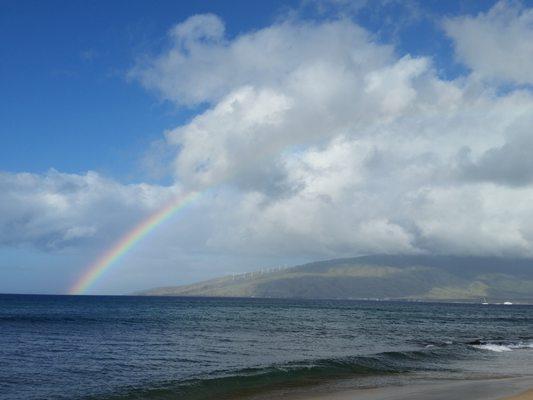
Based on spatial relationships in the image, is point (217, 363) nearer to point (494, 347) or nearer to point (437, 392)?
point (437, 392)

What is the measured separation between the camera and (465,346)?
5616 centimetres

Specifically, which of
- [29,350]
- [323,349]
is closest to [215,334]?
[323,349]

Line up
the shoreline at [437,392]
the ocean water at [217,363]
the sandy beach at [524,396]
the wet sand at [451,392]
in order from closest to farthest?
the sandy beach at [524,396]
the wet sand at [451,392]
the shoreline at [437,392]
the ocean water at [217,363]

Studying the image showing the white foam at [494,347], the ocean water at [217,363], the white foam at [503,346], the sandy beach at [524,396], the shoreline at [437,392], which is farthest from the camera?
the white foam at [503,346]

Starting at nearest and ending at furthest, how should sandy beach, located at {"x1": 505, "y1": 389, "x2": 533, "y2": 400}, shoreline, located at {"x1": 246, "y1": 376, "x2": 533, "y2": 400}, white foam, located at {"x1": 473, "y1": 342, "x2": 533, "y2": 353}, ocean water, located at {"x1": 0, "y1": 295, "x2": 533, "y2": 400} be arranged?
sandy beach, located at {"x1": 505, "y1": 389, "x2": 533, "y2": 400} < shoreline, located at {"x1": 246, "y1": 376, "x2": 533, "y2": 400} < ocean water, located at {"x1": 0, "y1": 295, "x2": 533, "y2": 400} < white foam, located at {"x1": 473, "y1": 342, "x2": 533, "y2": 353}

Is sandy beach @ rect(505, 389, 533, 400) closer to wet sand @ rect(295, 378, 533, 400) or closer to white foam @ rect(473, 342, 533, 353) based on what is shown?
wet sand @ rect(295, 378, 533, 400)

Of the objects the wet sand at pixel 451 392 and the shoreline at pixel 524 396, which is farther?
the wet sand at pixel 451 392

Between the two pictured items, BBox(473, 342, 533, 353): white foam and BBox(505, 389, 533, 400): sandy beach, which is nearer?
BBox(505, 389, 533, 400): sandy beach

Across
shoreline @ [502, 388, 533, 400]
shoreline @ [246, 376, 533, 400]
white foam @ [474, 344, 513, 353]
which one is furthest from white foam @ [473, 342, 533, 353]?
shoreline @ [502, 388, 533, 400]

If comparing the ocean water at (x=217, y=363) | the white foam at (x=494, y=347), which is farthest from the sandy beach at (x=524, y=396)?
the white foam at (x=494, y=347)

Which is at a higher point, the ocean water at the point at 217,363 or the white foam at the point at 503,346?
the ocean water at the point at 217,363

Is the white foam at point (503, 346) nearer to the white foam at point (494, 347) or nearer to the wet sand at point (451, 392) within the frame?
the white foam at point (494, 347)

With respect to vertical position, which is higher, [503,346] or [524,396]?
[524,396]

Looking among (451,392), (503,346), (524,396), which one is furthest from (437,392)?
(503,346)
